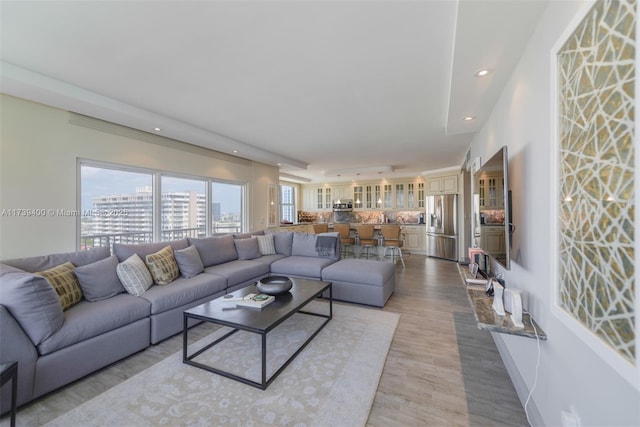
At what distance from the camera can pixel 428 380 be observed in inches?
77.6

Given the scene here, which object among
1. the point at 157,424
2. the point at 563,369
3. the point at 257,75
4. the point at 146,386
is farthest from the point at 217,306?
the point at 563,369

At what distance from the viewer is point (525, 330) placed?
1447 millimetres

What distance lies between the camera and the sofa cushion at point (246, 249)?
4.47m

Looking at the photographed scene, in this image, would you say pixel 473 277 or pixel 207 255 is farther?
pixel 207 255

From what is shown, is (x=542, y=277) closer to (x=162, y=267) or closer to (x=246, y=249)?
(x=162, y=267)

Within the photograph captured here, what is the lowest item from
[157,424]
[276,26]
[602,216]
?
[157,424]

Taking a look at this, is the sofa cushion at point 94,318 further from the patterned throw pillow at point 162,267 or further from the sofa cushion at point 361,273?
the sofa cushion at point 361,273

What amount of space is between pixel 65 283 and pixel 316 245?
327 cm

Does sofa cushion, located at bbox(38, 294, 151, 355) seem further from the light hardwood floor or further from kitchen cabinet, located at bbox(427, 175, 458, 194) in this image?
kitchen cabinet, located at bbox(427, 175, 458, 194)

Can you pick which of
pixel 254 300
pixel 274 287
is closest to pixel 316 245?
pixel 274 287

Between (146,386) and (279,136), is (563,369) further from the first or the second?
(279,136)

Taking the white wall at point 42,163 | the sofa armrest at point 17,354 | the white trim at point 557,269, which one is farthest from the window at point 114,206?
the white trim at point 557,269

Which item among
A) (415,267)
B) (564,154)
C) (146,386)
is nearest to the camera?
(564,154)

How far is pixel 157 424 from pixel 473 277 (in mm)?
2835
